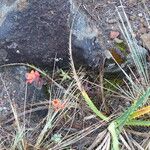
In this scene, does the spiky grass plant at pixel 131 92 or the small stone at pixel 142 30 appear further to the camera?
the small stone at pixel 142 30

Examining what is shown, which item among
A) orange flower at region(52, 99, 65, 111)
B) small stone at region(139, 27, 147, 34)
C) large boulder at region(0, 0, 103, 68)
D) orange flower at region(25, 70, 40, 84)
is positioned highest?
large boulder at region(0, 0, 103, 68)

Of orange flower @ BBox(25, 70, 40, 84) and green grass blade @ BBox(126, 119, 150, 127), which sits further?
orange flower @ BBox(25, 70, 40, 84)

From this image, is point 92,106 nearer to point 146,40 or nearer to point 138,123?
point 138,123

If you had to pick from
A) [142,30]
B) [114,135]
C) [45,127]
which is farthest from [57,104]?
[142,30]

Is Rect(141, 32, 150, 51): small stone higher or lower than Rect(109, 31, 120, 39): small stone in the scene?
lower

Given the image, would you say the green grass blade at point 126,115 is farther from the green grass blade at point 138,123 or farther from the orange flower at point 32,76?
the orange flower at point 32,76

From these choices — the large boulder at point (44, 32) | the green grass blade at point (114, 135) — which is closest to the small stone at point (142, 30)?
the large boulder at point (44, 32)

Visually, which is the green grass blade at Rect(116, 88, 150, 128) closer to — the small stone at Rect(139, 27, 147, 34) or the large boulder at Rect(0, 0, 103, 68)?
the large boulder at Rect(0, 0, 103, 68)

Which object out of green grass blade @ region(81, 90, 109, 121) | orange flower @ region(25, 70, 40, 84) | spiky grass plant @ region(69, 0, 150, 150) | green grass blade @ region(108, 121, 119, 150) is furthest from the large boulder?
green grass blade @ region(108, 121, 119, 150)
